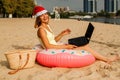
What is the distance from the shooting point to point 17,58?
20.4ft

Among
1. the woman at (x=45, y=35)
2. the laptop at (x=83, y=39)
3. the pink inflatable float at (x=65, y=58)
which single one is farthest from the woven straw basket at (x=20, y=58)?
the laptop at (x=83, y=39)

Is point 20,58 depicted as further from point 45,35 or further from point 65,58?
point 65,58

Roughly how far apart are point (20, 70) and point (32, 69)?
0.25 meters

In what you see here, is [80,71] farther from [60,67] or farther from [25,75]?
[25,75]

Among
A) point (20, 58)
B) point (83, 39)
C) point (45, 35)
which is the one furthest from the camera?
point (83, 39)

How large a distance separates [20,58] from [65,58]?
3.08 ft

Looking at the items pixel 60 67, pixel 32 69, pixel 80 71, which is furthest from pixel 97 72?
pixel 32 69

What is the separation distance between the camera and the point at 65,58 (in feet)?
20.8

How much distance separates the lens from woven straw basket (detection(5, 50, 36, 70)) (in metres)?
6.20

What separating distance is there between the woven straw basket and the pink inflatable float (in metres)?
0.28

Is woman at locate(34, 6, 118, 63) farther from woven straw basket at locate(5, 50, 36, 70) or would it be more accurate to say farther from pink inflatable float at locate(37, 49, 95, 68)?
woven straw basket at locate(5, 50, 36, 70)

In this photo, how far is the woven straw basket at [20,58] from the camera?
6.20 metres

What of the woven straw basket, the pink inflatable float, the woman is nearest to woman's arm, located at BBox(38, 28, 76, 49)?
the woman

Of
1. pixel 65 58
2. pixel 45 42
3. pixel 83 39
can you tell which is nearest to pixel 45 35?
pixel 45 42
